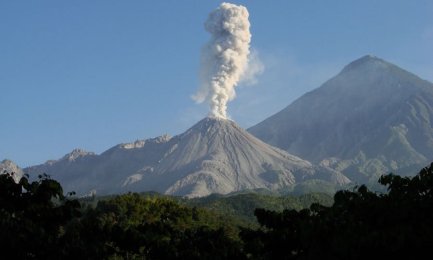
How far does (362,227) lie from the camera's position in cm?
2447

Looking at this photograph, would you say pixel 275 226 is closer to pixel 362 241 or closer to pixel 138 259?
pixel 362 241

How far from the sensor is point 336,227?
25.9 meters

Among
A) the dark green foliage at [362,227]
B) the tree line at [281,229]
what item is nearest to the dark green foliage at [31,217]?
the tree line at [281,229]

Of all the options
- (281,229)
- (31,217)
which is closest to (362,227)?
(281,229)

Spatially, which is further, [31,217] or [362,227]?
[31,217]

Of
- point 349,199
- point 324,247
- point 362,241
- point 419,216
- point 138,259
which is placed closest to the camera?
point 362,241

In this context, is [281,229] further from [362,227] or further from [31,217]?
[31,217]

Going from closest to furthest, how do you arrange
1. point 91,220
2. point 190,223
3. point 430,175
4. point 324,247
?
point 324,247 < point 430,175 < point 91,220 < point 190,223

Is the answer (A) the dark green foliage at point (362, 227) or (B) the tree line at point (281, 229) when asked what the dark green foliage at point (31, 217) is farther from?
(A) the dark green foliage at point (362, 227)

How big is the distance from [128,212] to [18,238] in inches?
2826

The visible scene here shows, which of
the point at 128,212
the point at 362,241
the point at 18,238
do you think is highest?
the point at 128,212

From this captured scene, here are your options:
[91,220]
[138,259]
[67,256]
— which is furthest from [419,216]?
[138,259]

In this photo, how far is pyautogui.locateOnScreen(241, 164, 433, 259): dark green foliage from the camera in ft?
75.0

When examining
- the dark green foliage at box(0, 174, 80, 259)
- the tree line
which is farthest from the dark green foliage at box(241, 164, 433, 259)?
the dark green foliage at box(0, 174, 80, 259)
